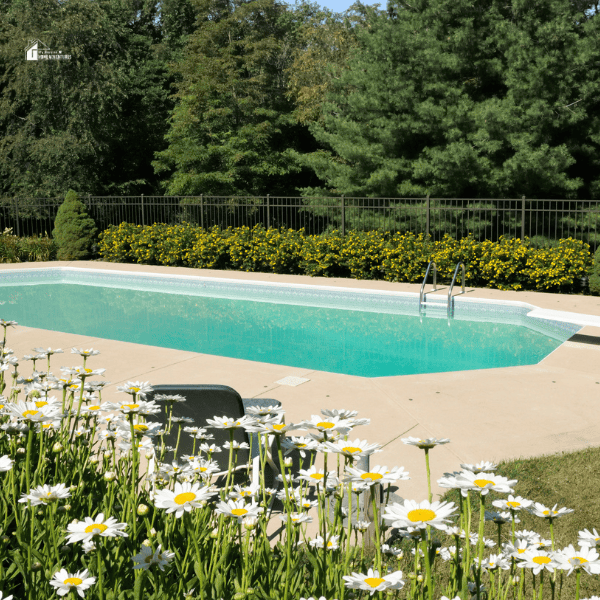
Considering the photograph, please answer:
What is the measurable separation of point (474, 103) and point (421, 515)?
1682cm

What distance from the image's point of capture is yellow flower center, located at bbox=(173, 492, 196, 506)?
4.66ft

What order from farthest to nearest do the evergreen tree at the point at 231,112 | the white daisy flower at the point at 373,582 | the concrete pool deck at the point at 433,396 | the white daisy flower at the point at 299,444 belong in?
1. the evergreen tree at the point at 231,112
2. the concrete pool deck at the point at 433,396
3. the white daisy flower at the point at 299,444
4. the white daisy flower at the point at 373,582

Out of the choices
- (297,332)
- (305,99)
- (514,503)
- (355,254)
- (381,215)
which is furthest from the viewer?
(305,99)

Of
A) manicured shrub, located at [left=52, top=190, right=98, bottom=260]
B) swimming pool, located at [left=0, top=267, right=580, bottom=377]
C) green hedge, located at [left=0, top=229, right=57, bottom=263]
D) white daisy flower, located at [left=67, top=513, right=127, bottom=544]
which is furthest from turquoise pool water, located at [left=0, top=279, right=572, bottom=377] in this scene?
white daisy flower, located at [left=67, top=513, right=127, bottom=544]

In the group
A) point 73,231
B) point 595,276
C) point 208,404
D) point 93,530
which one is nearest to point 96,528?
point 93,530

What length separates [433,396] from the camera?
5.77m

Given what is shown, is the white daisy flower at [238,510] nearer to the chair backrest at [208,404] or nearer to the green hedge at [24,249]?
A: the chair backrest at [208,404]

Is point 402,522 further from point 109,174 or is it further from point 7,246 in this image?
point 109,174

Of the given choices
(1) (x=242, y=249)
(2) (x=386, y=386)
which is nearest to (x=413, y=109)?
(1) (x=242, y=249)

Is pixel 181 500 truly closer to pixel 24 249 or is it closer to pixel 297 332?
pixel 297 332

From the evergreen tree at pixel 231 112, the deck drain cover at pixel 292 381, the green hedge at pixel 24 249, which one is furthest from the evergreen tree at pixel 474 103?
the deck drain cover at pixel 292 381

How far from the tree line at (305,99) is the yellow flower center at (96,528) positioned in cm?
1510

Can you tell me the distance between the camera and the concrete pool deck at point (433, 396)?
4633mm

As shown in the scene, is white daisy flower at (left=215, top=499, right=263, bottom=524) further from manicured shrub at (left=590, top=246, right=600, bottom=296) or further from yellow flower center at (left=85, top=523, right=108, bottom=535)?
manicured shrub at (left=590, top=246, right=600, bottom=296)
